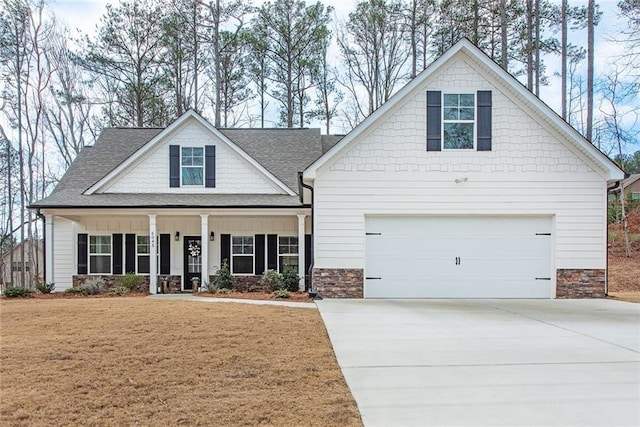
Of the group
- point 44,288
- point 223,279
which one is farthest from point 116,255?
point 223,279

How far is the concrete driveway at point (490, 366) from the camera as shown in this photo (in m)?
4.16

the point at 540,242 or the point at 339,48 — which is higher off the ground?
the point at 339,48

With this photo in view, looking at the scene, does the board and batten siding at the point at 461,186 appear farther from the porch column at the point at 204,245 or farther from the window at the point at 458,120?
the porch column at the point at 204,245

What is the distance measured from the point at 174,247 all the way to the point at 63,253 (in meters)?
3.69

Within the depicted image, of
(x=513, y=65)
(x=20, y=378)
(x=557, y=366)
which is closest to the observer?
(x=20, y=378)

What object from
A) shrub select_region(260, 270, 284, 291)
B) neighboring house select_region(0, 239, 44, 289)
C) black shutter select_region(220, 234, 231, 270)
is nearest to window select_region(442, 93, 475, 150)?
shrub select_region(260, 270, 284, 291)

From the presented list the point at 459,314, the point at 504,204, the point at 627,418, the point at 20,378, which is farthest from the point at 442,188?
the point at 20,378

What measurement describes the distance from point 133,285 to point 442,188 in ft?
31.9

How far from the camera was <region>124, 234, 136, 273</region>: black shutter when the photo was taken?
15.7 metres

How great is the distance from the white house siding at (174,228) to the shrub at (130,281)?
3.80 ft

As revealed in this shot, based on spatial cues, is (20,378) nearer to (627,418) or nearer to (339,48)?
(627,418)

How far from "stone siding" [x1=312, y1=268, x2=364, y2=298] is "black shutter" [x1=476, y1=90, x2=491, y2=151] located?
4.46 m

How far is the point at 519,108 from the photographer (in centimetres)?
1208

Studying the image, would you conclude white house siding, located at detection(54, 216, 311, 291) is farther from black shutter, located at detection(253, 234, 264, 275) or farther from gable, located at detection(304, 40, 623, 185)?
gable, located at detection(304, 40, 623, 185)
